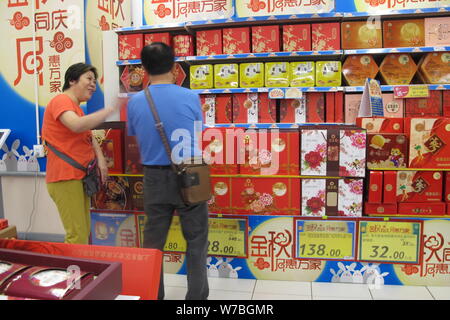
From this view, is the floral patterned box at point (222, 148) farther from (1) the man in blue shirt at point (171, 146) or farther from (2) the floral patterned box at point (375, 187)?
(2) the floral patterned box at point (375, 187)

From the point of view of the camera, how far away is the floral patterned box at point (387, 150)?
2861mm

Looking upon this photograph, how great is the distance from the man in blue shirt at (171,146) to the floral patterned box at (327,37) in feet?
5.28

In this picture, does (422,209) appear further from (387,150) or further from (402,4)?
(402,4)

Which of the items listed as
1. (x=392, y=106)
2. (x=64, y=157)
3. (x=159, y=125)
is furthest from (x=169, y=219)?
(x=392, y=106)

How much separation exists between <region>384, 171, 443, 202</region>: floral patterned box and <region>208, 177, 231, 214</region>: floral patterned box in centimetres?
116

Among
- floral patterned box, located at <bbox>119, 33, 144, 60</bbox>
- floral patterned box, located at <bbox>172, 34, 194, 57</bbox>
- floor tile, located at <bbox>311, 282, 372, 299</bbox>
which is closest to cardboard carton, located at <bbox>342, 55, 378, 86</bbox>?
floral patterned box, located at <bbox>172, 34, 194, 57</bbox>

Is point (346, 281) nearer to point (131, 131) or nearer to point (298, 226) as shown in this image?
point (298, 226)

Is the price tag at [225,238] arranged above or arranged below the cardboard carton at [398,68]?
below

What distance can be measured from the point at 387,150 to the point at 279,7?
163 cm

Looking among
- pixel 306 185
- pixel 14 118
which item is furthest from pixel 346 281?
pixel 14 118

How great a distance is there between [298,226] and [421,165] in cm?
99

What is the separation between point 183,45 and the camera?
3.55 metres

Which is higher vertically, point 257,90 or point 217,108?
point 257,90

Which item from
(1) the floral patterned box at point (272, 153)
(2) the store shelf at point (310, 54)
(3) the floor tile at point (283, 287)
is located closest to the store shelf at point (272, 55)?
(2) the store shelf at point (310, 54)
